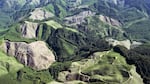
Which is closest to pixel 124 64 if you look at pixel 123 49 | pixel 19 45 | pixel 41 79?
pixel 123 49

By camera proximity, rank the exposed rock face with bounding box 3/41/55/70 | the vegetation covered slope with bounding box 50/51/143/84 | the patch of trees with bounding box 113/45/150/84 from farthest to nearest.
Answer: the exposed rock face with bounding box 3/41/55/70 < the patch of trees with bounding box 113/45/150/84 < the vegetation covered slope with bounding box 50/51/143/84

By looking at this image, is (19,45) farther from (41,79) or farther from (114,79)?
(114,79)

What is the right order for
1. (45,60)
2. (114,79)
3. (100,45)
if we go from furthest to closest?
(100,45) → (45,60) → (114,79)

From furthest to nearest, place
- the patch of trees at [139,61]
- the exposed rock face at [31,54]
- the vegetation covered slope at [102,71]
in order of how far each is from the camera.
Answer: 1. the exposed rock face at [31,54]
2. the patch of trees at [139,61]
3. the vegetation covered slope at [102,71]

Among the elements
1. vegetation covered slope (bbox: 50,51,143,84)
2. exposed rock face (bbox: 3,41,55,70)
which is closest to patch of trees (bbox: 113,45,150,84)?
vegetation covered slope (bbox: 50,51,143,84)

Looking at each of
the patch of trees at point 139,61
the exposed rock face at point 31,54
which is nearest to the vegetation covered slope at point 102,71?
the patch of trees at point 139,61

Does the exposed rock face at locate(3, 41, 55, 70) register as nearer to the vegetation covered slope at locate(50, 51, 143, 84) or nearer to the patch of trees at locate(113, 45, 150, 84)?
the vegetation covered slope at locate(50, 51, 143, 84)

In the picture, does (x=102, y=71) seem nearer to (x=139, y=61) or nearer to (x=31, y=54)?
(x=139, y=61)

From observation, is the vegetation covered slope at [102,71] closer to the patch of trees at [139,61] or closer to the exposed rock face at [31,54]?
the patch of trees at [139,61]
